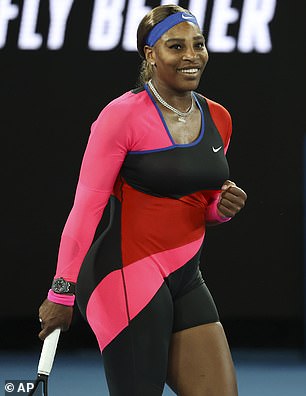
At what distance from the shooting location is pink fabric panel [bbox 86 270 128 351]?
10.3ft

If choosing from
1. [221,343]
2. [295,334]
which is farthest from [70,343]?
[221,343]

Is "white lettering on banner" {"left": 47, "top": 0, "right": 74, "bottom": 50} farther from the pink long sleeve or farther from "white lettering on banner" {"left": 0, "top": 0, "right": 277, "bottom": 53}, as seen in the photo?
the pink long sleeve

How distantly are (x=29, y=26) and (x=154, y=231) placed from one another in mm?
3075

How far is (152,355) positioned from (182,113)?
0.75 m

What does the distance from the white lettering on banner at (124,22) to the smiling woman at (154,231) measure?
8.88 feet

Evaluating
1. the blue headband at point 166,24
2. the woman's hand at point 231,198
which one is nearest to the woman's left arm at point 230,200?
the woman's hand at point 231,198

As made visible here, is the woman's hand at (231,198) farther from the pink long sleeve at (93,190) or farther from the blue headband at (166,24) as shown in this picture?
the blue headband at (166,24)

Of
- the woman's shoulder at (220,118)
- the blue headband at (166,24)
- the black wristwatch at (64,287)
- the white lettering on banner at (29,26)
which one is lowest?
the black wristwatch at (64,287)

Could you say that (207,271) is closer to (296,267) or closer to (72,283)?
(296,267)

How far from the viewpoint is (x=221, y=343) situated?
3.25 meters

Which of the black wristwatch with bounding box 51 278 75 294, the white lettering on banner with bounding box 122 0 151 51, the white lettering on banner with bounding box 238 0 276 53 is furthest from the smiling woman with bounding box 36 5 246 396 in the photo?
the white lettering on banner with bounding box 238 0 276 53

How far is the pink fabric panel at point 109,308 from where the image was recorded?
10.3 ft

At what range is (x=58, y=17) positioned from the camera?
6.00m

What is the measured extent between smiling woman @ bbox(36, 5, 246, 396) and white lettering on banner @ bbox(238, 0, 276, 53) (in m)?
2.81
